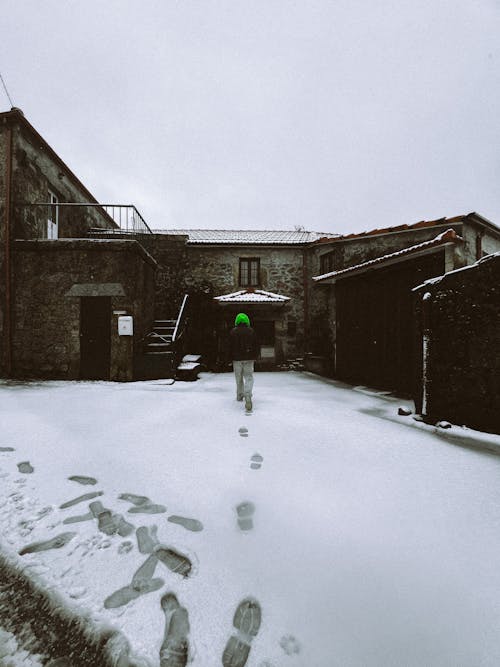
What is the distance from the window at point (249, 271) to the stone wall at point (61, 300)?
621cm

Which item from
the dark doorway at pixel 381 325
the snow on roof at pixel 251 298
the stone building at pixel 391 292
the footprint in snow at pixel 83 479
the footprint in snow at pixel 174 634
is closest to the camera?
the footprint in snow at pixel 174 634

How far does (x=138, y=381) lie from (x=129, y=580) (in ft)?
22.6

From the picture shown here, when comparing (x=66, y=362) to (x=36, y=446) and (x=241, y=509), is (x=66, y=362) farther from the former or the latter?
(x=241, y=509)

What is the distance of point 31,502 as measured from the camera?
2.52 meters

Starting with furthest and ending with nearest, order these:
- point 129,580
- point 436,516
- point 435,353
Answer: point 435,353, point 436,516, point 129,580

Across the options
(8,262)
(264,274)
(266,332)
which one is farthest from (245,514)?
(264,274)

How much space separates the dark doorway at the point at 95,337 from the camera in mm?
8375

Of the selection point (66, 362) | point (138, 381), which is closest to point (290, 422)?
point (138, 381)

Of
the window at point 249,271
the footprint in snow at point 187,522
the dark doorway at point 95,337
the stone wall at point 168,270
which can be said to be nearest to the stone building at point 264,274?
the window at point 249,271

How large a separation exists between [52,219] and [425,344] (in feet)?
37.1

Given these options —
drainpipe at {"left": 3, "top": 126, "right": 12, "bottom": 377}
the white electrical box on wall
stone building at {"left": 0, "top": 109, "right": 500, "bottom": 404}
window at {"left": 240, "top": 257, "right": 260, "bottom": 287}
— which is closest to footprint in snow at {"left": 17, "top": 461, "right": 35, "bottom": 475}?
stone building at {"left": 0, "top": 109, "right": 500, "bottom": 404}

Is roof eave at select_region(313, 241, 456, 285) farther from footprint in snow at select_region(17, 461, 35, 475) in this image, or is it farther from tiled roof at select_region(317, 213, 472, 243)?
footprint in snow at select_region(17, 461, 35, 475)

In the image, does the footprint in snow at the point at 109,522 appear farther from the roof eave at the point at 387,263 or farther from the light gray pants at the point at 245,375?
the roof eave at the point at 387,263

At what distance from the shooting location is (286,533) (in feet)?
7.06
